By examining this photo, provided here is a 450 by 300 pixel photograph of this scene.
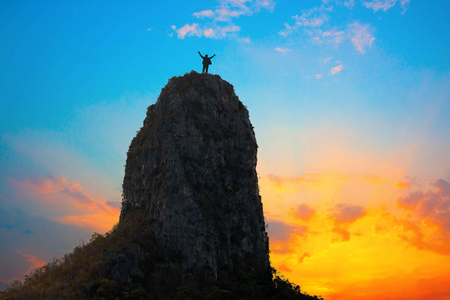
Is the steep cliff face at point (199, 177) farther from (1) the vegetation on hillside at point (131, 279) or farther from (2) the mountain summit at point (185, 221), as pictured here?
(1) the vegetation on hillside at point (131, 279)

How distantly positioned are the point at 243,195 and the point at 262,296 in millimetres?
14619

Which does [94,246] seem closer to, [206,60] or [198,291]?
[198,291]

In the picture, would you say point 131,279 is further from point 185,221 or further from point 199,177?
point 199,177

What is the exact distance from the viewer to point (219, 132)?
180 feet

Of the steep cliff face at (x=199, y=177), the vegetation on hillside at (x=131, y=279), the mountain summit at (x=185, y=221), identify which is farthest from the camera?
the steep cliff face at (x=199, y=177)

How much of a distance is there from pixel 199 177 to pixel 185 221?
23.2 feet

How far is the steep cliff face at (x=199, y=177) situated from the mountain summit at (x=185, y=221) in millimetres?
128

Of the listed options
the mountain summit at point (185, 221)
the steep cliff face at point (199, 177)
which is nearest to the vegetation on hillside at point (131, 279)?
the mountain summit at point (185, 221)

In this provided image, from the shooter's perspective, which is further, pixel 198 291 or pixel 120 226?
pixel 120 226

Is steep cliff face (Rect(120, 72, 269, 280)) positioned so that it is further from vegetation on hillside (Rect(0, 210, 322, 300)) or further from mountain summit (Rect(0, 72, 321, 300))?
vegetation on hillside (Rect(0, 210, 322, 300))

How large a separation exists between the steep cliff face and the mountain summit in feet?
0.42

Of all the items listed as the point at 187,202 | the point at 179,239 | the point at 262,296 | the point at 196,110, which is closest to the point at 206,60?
the point at 196,110

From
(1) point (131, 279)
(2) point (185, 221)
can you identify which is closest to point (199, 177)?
(2) point (185, 221)

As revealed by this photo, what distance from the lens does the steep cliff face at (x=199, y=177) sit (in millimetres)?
42938
